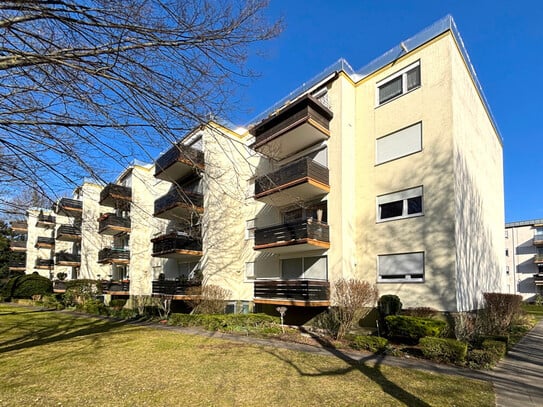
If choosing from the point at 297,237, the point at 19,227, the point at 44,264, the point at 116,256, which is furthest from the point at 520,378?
the point at 19,227

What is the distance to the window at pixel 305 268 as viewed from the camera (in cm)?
1520

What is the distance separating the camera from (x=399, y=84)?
14.7 metres

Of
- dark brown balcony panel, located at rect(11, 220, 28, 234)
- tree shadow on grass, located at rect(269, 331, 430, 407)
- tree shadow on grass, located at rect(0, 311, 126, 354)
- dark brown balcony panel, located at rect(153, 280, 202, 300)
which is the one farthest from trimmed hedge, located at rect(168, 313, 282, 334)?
dark brown balcony panel, located at rect(11, 220, 28, 234)

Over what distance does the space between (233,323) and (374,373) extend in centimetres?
802

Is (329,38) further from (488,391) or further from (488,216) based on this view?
(488,216)

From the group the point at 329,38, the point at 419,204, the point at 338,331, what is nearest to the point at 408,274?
the point at 419,204

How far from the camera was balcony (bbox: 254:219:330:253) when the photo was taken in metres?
14.2

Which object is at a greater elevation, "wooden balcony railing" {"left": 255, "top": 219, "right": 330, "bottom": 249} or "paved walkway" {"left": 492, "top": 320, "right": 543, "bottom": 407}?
"wooden balcony railing" {"left": 255, "top": 219, "right": 330, "bottom": 249}

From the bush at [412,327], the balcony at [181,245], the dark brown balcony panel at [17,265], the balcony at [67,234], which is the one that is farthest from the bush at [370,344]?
the dark brown balcony panel at [17,265]

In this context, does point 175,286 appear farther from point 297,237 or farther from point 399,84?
point 399,84

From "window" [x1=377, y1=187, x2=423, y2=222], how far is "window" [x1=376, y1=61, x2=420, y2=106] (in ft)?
14.6

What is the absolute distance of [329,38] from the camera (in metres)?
8.66

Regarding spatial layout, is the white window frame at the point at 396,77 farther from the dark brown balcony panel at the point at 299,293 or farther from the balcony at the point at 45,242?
the balcony at the point at 45,242

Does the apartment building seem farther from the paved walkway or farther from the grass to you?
the grass
